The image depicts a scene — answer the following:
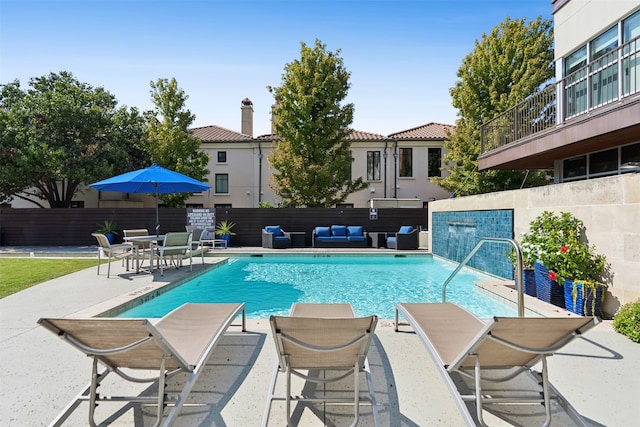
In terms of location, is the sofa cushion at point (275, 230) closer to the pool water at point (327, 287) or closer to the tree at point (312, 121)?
the pool water at point (327, 287)

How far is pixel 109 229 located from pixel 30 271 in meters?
8.86

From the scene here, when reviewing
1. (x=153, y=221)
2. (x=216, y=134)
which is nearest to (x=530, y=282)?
(x=153, y=221)

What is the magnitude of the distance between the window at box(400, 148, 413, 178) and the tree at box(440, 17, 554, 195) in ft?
17.8

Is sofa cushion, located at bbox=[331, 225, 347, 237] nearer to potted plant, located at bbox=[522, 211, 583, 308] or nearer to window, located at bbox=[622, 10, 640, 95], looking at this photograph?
potted plant, located at bbox=[522, 211, 583, 308]

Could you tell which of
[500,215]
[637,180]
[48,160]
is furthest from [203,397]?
[48,160]

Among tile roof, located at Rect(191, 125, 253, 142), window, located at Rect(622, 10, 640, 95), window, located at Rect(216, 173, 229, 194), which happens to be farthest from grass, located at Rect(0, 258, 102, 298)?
tile roof, located at Rect(191, 125, 253, 142)

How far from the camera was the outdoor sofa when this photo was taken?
1617 centimetres

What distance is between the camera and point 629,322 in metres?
4.23

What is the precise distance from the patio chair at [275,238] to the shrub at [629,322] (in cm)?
1280

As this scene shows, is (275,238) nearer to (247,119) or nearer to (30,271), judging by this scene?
(30,271)

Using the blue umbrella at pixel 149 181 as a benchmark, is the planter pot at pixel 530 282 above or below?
below

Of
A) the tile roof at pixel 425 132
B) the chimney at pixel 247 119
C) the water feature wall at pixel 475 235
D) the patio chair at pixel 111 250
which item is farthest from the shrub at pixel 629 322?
the chimney at pixel 247 119

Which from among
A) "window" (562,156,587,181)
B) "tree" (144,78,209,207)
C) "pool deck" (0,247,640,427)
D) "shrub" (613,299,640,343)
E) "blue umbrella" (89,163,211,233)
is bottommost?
"pool deck" (0,247,640,427)

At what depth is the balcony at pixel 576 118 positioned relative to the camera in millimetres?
7789
